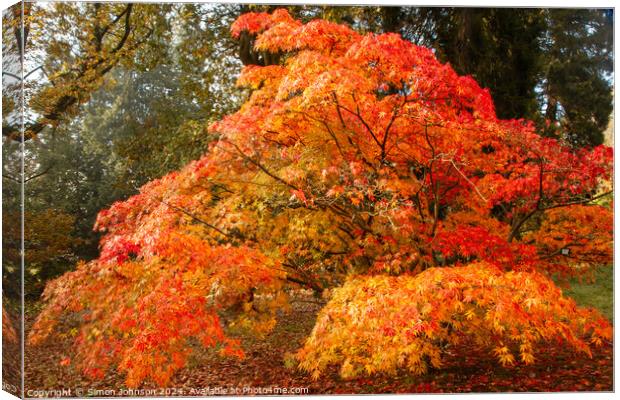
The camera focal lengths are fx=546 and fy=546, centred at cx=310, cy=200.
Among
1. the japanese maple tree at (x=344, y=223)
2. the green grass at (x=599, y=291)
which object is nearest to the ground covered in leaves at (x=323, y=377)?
the japanese maple tree at (x=344, y=223)

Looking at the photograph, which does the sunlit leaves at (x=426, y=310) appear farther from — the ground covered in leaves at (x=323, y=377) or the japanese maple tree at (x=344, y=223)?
the ground covered in leaves at (x=323, y=377)

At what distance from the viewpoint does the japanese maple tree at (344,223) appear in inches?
172

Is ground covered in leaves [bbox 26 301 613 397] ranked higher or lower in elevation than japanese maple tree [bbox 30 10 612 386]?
lower

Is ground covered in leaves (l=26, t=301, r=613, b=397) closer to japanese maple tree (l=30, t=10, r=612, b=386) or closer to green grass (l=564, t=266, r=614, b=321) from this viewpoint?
japanese maple tree (l=30, t=10, r=612, b=386)

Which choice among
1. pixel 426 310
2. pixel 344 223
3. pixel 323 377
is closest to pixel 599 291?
pixel 426 310

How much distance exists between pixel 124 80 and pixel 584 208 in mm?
4708

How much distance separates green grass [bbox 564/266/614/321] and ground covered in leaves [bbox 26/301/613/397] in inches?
15.9

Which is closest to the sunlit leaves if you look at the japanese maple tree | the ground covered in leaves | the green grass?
the japanese maple tree

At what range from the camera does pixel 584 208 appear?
5.23 meters

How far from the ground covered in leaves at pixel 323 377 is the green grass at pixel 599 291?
40cm

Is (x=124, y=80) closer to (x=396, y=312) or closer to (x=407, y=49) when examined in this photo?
(x=407, y=49)

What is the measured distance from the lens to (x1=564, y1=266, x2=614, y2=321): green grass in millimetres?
5141

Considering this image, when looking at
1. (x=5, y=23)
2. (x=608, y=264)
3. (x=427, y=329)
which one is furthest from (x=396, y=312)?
(x=5, y=23)

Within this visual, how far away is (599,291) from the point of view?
207 inches
